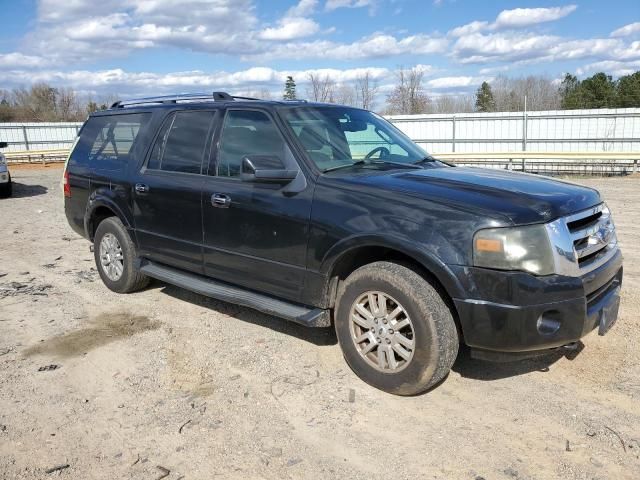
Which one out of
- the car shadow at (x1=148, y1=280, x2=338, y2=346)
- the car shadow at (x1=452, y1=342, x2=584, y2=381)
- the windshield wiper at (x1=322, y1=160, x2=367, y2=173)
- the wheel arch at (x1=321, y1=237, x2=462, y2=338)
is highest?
the windshield wiper at (x1=322, y1=160, x2=367, y2=173)

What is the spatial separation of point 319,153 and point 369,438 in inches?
81.9

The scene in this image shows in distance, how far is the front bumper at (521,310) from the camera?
3174mm

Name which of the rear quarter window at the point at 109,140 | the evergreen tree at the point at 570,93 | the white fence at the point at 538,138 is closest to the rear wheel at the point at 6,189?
the rear quarter window at the point at 109,140

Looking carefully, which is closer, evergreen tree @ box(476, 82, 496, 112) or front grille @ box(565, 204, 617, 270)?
front grille @ box(565, 204, 617, 270)

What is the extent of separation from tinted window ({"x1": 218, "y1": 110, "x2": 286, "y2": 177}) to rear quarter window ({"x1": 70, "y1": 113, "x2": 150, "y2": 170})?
1.29 m

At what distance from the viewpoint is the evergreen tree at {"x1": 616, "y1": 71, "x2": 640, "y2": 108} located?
28.8m

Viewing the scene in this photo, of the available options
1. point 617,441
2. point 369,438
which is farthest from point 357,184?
point 617,441

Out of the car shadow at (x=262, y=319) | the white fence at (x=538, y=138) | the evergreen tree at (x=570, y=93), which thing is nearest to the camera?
the car shadow at (x=262, y=319)

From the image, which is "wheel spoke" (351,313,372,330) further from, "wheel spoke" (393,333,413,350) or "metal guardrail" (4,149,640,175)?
"metal guardrail" (4,149,640,175)

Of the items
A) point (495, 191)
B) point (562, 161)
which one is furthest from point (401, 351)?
point (562, 161)

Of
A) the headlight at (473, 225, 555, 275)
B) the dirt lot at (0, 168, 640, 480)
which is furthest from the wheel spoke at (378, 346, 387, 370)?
the headlight at (473, 225, 555, 275)

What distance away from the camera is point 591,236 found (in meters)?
3.59

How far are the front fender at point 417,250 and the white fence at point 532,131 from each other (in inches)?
796

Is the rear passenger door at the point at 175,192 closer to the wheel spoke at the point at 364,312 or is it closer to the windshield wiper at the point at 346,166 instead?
the windshield wiper at the point at 346,166
